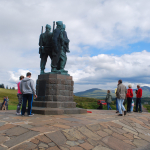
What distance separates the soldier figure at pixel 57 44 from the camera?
1098 centimetres

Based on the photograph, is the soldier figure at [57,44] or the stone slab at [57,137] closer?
the stone slab at [57,137]

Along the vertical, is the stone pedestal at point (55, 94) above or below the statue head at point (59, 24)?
below

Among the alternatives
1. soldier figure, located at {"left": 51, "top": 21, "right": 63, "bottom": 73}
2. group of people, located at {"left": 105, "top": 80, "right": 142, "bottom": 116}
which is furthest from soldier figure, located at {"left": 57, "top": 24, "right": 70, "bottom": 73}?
group of people, located at {"left": 105, "top": 80, "right": 142, "bottom": 116}

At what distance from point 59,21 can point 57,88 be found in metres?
4.53

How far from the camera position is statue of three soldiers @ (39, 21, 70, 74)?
36.6ft

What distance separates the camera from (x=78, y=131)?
5.39 metres

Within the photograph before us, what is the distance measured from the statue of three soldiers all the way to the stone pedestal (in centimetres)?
81

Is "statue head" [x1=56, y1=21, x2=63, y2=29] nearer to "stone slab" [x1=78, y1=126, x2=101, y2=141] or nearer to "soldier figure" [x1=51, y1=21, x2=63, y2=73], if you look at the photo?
"soldier figure" [x1=51, y1=21, x2=63, y2=73]

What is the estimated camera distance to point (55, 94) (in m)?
10.3

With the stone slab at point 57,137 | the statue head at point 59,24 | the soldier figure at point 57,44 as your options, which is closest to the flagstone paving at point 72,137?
the stone slab at point 57,137

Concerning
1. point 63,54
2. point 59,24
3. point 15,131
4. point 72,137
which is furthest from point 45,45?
point 72,137

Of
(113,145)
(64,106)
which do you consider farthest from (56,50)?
(113,145)

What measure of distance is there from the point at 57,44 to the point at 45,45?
38.1 inches

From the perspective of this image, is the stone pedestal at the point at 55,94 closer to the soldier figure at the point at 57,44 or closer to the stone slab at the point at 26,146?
the soldier figure at the point at 57,44
